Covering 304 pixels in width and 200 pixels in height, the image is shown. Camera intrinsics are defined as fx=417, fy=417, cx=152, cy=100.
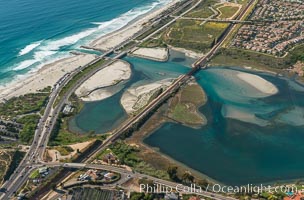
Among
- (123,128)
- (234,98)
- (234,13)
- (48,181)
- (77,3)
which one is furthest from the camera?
(77,3)

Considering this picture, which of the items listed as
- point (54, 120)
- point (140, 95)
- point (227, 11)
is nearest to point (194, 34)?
point (227, 11)

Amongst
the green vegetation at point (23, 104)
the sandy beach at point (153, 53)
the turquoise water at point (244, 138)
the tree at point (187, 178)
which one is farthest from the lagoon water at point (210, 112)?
the green vegetation at point (23, 104)

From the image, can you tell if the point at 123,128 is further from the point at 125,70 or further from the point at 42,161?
the point at 125,70

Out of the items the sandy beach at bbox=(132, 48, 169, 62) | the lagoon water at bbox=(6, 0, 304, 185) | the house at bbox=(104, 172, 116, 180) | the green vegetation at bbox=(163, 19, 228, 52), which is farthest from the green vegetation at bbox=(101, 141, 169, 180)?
the green vegetation at bbox=(163, 19, 228, 52)

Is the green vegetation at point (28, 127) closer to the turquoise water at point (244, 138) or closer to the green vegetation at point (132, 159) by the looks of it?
the green vegetation at point (132, 159)

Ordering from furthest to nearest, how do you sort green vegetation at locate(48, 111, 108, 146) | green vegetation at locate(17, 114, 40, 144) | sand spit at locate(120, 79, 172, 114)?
sand spit at locate(120, 79, 172, 114), green vegetation at locate(17, 114, 40, 144), green vegetation at locate(48, 111, 108, 146)

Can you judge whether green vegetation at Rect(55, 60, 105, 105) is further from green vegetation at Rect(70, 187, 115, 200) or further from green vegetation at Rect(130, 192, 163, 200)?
green vegetation at Rect(130, 192, 163, 200)

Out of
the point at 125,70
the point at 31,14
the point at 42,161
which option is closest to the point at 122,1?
the point at 31,14
